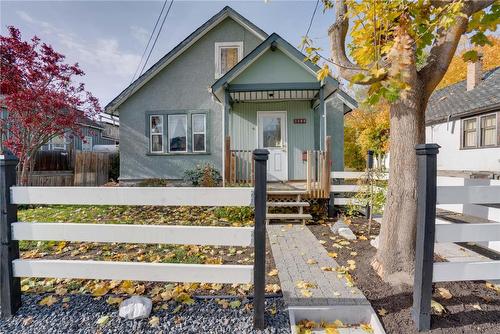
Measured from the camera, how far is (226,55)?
34.8 ft

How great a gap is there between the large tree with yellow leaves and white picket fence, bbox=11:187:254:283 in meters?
1.91

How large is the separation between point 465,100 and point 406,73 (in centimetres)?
1605

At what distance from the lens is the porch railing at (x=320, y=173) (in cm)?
670

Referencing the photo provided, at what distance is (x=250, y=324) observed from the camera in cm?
238

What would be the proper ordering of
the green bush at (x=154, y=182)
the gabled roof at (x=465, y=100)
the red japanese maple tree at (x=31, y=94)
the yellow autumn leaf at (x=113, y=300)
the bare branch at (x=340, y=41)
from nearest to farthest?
the yellow autumn leaf at (x=113, y=300) < the bare branch at (x=340, y=41) < the red japanese maple tree at (x=31, y=94) < the green bush at (x=154, y=182) < the gabled roof at (x=465, y=100)

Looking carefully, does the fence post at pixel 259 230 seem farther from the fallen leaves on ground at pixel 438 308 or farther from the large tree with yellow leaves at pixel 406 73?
the fallen leaves on ground at pixel 438 308

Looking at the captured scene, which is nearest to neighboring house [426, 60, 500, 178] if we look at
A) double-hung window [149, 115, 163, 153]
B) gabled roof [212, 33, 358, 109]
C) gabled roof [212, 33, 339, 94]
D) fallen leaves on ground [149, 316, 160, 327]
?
gabled roof [212, 33, 358, 109]

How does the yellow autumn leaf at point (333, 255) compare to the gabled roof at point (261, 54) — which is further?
the gabled roof at point (261, 54)

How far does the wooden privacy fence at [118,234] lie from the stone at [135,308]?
0.77ft

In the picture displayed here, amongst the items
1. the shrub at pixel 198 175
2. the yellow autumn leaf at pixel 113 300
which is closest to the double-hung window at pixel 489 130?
the shrub at pixel 198 175

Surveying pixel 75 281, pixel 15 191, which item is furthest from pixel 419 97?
pixel 75 281

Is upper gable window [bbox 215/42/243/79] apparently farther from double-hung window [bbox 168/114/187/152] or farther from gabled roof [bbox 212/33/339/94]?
gabled roof [bbox 212/33/339/94]

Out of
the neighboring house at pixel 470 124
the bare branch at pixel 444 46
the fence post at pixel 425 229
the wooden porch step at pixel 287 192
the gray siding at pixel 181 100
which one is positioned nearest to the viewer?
the fence post at pixel 425 229

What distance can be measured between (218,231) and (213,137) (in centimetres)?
830
